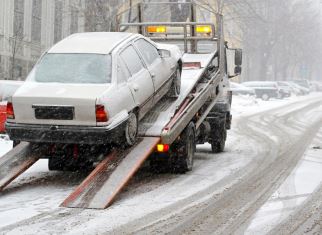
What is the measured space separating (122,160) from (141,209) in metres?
1.34

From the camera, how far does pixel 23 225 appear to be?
6887 mm

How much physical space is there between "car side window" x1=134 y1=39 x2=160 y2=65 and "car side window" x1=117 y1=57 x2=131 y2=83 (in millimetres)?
840

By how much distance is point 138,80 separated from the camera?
988 centimetres

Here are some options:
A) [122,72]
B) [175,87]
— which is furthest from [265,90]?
[122,72]

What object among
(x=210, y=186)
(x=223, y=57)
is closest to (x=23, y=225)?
(x=210, y=186)

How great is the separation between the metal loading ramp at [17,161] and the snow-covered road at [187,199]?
9.3 inches

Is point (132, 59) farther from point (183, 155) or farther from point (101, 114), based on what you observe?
point (183, 155)

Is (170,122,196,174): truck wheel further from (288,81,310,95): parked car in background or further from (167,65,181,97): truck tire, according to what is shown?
(288,81,310,95): parked car in background

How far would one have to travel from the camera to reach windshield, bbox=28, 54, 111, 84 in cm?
934

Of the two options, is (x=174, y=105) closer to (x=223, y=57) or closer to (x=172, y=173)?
(x=172, y=173)

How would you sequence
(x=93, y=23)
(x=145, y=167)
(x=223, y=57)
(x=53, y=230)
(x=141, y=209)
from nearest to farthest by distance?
(x=53, y=230)
(x=141, y=209)
(x=145, y=167)
(x=223, y=57)
(x=93, y=23)

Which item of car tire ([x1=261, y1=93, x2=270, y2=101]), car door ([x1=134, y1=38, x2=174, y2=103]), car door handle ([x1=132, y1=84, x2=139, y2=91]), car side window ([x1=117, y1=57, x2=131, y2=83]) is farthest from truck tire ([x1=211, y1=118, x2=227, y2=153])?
car tire ([x1=261, y1=93, x2=270, y2=101])

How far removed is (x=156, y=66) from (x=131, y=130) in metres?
1.68

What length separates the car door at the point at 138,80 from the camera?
31.9 feet
